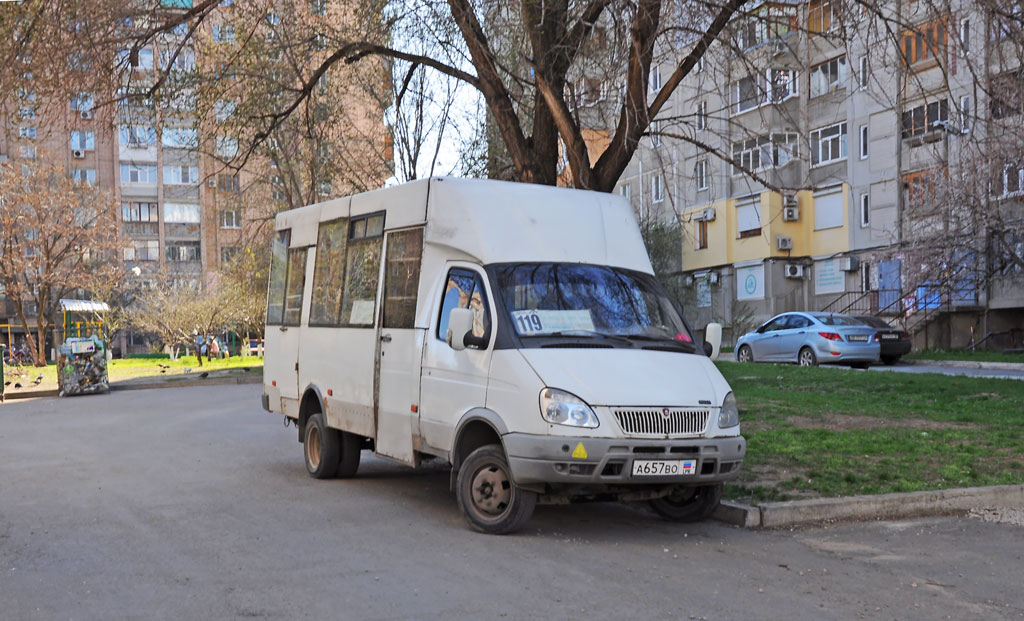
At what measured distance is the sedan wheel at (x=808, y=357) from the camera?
27078 mm

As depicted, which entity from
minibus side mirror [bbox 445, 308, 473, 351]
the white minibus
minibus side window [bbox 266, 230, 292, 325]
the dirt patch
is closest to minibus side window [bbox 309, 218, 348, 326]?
the white minibus

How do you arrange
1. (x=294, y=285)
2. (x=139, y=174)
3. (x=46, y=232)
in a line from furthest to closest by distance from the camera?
1. (x=139, y=174)
2. (x=46, y=232)
3. (x=294, y=285)

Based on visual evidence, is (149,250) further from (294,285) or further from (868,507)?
(868,507)

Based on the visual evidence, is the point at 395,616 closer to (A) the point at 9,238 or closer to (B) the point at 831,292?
(B) the point at 831,292

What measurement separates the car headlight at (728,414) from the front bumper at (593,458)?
10.3 inches

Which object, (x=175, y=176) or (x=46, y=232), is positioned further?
(x=175, y=176)

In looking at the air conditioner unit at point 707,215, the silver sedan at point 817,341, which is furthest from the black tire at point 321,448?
the air conditioner unit at point 707,215

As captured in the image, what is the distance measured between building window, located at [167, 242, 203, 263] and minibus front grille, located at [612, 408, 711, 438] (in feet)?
233

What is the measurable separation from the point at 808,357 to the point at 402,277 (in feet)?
64.0

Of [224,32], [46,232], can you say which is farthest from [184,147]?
[46,232]

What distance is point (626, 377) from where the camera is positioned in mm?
7820

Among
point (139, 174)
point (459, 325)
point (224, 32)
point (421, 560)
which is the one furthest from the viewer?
point (139, 174)

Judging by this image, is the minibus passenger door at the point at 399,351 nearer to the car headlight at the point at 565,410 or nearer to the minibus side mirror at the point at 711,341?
the car headlight at the point at 565,410

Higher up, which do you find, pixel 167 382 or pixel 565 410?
pixel 565 410
